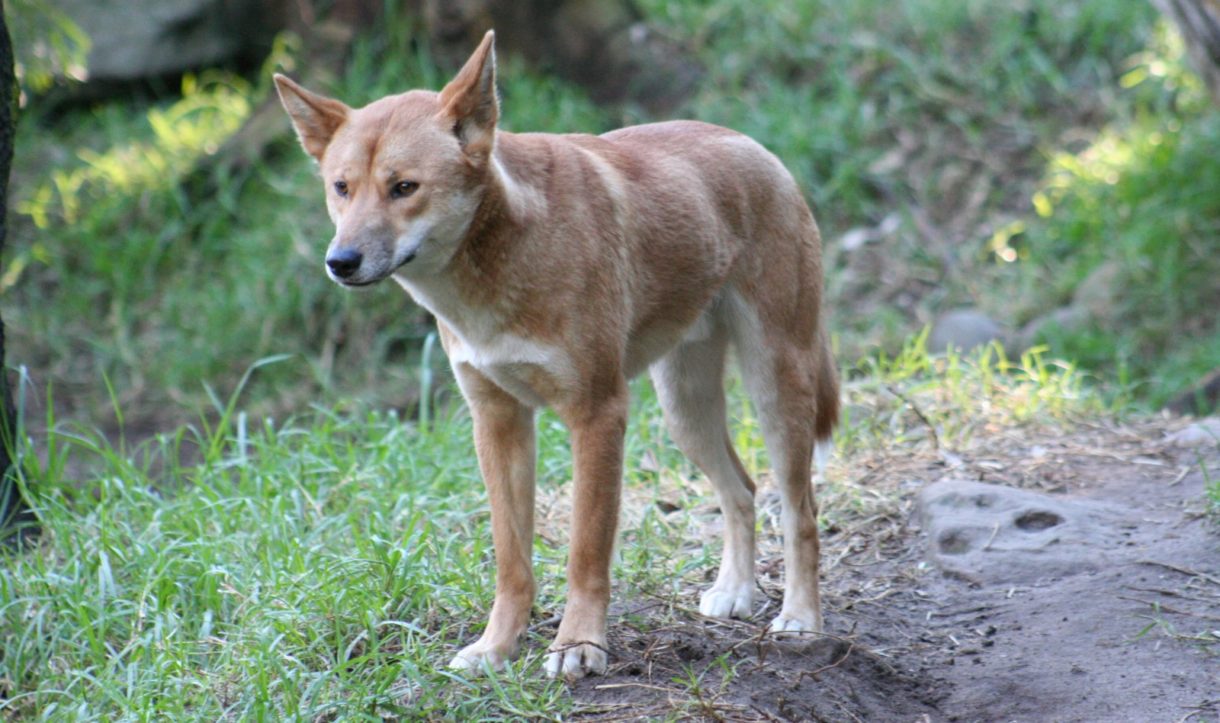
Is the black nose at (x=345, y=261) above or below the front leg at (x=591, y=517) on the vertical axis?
above

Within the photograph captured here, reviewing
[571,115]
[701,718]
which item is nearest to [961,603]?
[701,718]

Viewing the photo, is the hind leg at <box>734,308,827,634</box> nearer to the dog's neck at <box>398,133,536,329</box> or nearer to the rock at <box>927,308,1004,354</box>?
the dog's neck at <box>398,133,536,329</box>

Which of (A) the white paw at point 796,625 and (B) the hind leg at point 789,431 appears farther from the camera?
(B) the hind leg at point 789,431

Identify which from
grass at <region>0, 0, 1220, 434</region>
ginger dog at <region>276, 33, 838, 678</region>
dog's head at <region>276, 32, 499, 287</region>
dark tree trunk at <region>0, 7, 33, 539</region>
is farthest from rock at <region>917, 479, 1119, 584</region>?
dark tree trunk at <region>0, 7, 33, 539</region>

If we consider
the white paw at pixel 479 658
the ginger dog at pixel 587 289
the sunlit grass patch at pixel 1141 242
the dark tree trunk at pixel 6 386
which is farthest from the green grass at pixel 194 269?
the white paw at pixel 479 658

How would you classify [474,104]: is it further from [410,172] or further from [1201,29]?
[1201,29]

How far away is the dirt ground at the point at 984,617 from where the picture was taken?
11.7ft

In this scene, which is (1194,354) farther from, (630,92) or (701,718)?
(701,718)

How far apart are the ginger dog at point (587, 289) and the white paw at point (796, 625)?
0.4 inches

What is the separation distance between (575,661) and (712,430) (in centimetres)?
107

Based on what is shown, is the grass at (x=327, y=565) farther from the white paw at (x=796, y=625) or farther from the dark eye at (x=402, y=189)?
the dark eye at (x=402, y=189)

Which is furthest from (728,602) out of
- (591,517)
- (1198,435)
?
(1198,435)

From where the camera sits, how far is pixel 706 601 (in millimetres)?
4137

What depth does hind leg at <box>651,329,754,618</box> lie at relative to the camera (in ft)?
14.0
